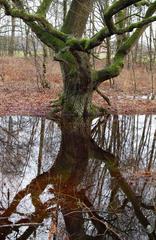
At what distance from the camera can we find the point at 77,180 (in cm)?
933

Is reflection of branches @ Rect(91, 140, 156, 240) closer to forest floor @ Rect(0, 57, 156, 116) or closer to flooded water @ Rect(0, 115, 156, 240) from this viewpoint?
flooded water @ Rect(0, 115, 156, 240)

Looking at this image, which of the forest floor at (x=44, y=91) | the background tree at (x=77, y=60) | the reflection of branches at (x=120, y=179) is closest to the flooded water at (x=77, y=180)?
the reflection of branches at (x=120, y=179)

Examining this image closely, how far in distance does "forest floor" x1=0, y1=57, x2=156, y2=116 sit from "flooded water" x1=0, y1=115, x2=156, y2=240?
3000 mm

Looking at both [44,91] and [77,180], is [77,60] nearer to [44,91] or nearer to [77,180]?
[44,91]

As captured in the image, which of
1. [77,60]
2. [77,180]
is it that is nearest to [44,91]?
[77,60]

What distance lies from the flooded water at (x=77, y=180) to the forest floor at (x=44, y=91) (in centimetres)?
300

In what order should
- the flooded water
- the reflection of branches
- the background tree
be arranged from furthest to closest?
the background tree
the reflection of branches
the flooded water

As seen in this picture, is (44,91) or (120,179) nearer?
(120,179)

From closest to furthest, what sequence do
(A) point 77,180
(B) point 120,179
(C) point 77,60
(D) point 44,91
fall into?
1. (A) point 77,180
2. (B) point 120,179
3. (C) point 77,60
4. (D) point 44,91

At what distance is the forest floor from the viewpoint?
19.2 meters

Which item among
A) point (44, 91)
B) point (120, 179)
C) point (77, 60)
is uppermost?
point (77, 60)

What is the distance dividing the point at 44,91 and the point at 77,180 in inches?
550

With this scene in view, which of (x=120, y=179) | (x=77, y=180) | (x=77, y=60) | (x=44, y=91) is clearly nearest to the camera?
(x=77, y=180)

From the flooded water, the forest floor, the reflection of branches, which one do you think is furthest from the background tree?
the reflection of branches
